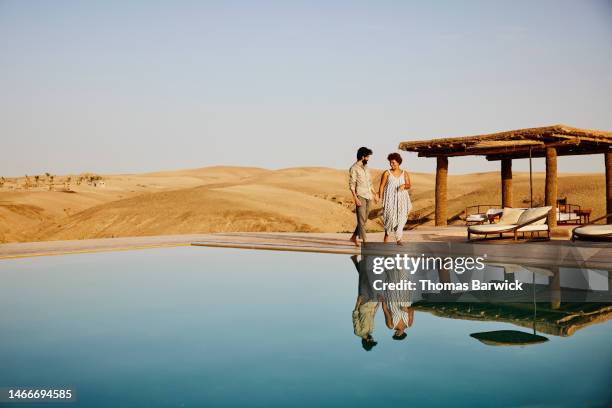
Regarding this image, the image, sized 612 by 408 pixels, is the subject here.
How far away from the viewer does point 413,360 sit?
14.9 feet

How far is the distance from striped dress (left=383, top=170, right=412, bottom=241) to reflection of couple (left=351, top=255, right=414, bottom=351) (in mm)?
2218

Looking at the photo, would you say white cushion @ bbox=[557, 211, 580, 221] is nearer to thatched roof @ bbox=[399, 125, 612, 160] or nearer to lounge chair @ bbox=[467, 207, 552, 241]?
thatched roof @ bbox=[399, 125, 612, 160]

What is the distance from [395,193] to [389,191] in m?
0.11

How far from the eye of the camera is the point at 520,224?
36.4ft

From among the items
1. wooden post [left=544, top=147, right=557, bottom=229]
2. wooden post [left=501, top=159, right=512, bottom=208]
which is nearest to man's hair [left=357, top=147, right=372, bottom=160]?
wooden post [left=544, top=147, right=557, bottom=229]

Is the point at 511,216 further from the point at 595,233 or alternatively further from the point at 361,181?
the point at 361,181

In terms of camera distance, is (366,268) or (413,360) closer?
(413,360)

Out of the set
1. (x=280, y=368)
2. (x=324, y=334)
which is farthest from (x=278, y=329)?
(x=280, y=368)

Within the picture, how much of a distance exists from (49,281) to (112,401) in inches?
226

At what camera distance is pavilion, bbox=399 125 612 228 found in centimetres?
1561

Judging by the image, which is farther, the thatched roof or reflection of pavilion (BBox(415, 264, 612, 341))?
the thatched roof

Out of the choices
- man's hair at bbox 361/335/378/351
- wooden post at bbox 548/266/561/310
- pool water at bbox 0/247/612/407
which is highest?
wooden post at bbox 548/266/561/310

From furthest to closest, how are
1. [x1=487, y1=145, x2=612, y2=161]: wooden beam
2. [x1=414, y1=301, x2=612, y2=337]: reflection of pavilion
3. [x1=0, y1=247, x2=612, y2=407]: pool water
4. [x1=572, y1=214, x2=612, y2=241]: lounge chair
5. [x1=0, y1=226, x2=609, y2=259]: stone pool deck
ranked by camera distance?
[x1=487, y1=145, x2=612, y2=161]: wooden beam < [x1=0, y1=226, x2=609, y2=259]: stone pool deck < [x1=572, y1=214, x2=612, y2=241]: lounge chair < [x1=414, y1=301, x2=612, y2=337]: reflection of pavilion < [x1=0, y1=247, x2=612, y2=407]: pool water

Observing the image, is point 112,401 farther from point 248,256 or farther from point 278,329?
point 248,256
